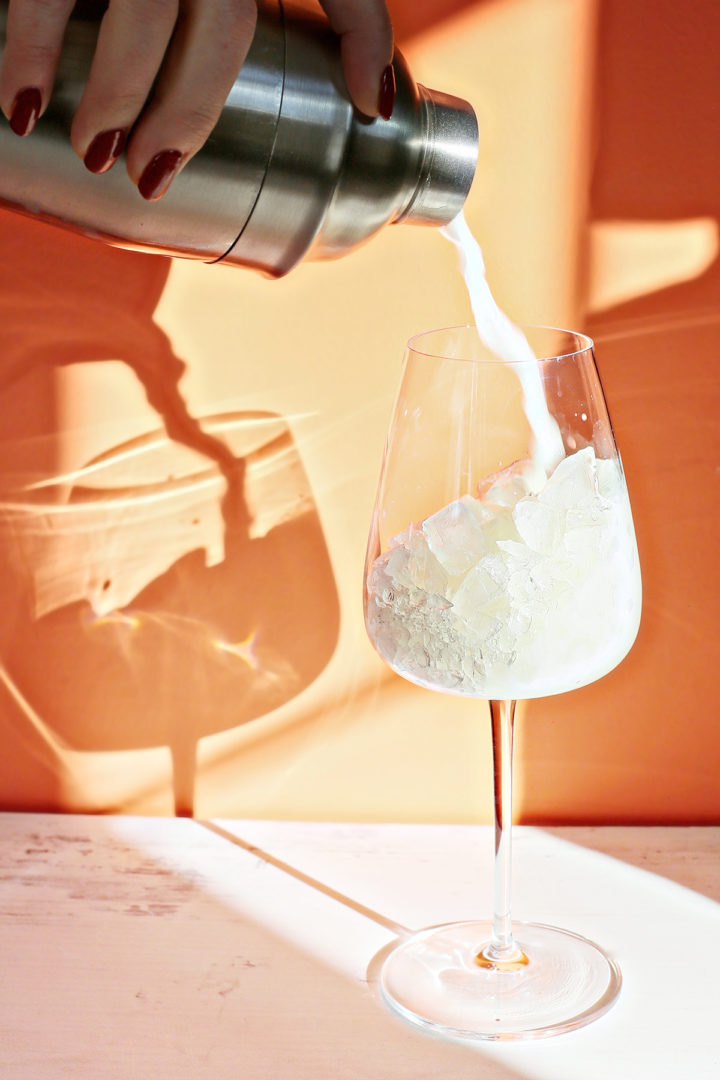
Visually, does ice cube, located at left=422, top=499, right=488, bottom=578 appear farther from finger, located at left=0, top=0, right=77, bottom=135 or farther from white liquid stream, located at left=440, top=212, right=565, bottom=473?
A: finger, located at left=0, top=0, right=77, bottom=135

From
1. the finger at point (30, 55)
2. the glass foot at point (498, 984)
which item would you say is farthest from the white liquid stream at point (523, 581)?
the finger at point (30, 55)

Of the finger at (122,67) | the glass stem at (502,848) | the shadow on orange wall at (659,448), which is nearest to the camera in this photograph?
the finger at (122,67)

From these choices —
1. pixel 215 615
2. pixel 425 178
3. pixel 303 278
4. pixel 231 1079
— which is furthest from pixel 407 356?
pixel 231 1079

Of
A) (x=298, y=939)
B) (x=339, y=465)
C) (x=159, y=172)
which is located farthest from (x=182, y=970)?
(x=159, y=172)

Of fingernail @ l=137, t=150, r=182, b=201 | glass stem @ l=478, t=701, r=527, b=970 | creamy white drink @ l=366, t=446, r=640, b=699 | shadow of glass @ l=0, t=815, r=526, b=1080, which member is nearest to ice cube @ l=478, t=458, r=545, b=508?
creamy white drink @ l=366, t=446, r=640, b=699

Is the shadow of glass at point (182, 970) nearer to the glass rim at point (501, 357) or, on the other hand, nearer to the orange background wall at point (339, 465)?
the orange background wall at point (339, 465)

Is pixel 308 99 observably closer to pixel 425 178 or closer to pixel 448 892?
pixel 425 178
